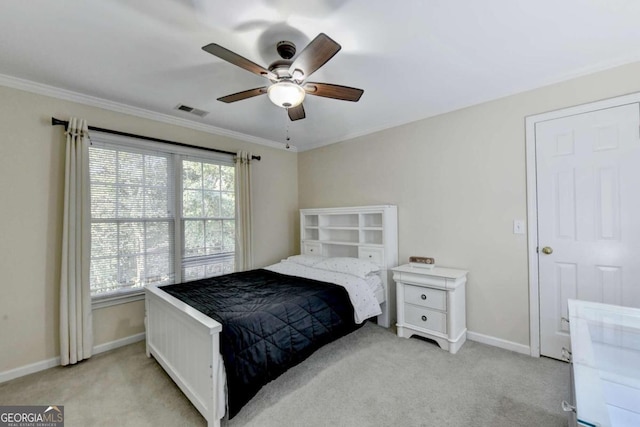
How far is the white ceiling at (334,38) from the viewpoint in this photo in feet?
5.15

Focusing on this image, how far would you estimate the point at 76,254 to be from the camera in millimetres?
2490

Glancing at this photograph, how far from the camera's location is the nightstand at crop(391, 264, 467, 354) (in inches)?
102

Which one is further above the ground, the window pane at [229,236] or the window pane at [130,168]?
the window pane at [130,168]

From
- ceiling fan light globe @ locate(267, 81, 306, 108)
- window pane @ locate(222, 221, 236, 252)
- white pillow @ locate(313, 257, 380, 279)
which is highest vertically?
ceiling fan light globe @ locate(267, 81, 306, 108)

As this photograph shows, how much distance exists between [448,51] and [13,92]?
3.58 meters

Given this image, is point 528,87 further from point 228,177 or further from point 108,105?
point 108,105

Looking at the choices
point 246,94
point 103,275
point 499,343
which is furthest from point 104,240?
point 499,343

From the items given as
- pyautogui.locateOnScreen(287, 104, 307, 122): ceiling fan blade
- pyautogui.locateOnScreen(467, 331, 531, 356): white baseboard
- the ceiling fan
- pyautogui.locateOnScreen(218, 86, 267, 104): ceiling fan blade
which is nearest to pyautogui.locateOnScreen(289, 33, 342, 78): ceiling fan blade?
the ceiling fan

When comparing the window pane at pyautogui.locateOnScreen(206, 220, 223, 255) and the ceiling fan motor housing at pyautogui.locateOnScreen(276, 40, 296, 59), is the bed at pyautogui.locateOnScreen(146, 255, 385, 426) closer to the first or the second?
the window pane at pyautogui.locateOnScreen(206, 220, 223, 255)

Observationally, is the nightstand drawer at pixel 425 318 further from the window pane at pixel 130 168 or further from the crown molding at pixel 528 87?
the window pane at pixel 130 168

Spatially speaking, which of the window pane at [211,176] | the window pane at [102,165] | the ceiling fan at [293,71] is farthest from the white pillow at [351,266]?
the window pane at [102,165]

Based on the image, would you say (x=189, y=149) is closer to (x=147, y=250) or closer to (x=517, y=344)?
(x=147, y=250)

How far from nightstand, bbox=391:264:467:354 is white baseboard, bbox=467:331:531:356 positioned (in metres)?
0.09

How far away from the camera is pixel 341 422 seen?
67.8 inches
